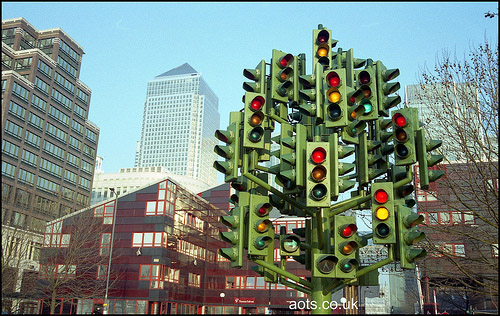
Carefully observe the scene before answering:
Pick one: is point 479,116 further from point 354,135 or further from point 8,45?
point 8,45

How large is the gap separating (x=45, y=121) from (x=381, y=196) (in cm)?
7665

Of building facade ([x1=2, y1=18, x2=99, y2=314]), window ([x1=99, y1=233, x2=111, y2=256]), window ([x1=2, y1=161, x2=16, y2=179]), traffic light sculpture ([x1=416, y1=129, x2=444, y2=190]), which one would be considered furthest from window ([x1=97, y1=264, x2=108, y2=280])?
traffic light sculpture ([x1=416, y1=129, x2=444, y2=190])

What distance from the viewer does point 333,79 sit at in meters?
7.85

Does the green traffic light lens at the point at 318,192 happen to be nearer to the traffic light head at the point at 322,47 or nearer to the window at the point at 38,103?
the traffic light head at the point at 322,47

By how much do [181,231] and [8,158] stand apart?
34752mm

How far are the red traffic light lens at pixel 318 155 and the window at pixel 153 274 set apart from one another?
39.1 metres

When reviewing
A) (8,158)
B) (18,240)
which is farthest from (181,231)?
(8,158)

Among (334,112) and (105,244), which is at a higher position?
(105,244)

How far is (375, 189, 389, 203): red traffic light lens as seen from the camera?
24.2 ft

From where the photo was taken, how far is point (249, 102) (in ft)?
27.1

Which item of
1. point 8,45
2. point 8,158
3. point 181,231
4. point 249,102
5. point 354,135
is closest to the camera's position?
point 249,102

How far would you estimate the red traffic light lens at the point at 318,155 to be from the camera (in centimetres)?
714

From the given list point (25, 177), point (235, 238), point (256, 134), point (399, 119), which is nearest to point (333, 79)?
point (399, 119)

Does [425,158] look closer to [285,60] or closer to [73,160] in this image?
[285,60]
